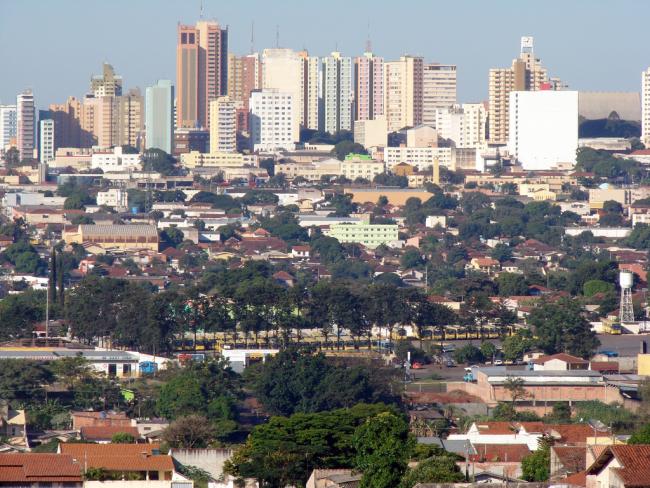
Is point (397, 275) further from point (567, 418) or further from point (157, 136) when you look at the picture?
point (157, 136)

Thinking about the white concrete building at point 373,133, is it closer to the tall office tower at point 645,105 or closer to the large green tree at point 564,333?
the tall office tower at point 645,105

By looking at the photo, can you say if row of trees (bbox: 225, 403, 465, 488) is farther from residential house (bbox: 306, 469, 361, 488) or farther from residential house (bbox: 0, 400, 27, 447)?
residential house (bbox: 0, 400, 27, 447)

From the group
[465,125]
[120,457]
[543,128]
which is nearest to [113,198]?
[543,128]

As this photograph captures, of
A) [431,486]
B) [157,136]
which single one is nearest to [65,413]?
[431,486]

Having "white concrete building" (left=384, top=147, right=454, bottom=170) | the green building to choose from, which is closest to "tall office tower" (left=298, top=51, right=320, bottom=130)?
"white concrete building" (left=384, top=147, right=454, bottom=170)

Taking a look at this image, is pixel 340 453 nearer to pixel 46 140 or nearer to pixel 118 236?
pixel 118 236
